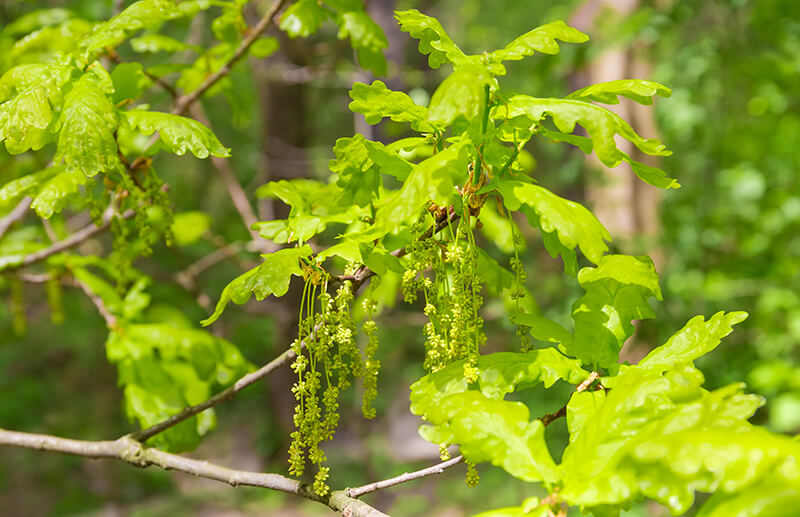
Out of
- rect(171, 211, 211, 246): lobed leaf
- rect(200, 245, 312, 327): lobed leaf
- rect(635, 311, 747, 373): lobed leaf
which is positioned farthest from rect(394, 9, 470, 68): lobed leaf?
rect(171, 211, 211, 246): lobed leaf

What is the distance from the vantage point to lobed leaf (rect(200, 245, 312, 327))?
3.69ft

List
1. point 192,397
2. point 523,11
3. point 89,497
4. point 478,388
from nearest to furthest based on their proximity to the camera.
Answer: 1. point 478,388
2. point 192,397
3. point 89,497
4. point 523,11

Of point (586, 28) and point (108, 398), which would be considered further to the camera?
point (108, 398)

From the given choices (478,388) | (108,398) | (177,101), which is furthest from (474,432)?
(108,398)

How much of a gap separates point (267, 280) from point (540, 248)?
4.90 metres

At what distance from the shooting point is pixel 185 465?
4.80ft

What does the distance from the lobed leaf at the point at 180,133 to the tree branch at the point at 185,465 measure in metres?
0.70

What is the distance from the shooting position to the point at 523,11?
13.9 meters

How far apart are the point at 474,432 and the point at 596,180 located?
385 cm

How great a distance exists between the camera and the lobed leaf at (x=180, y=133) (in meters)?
1.35

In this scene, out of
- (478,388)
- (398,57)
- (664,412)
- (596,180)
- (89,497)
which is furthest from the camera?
(89,497)

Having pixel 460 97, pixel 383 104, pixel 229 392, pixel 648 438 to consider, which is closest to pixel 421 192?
pixel 460 97

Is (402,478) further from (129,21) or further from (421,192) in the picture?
(129,21)

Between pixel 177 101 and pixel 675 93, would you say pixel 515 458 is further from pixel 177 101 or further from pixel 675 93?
pixel 675 93
